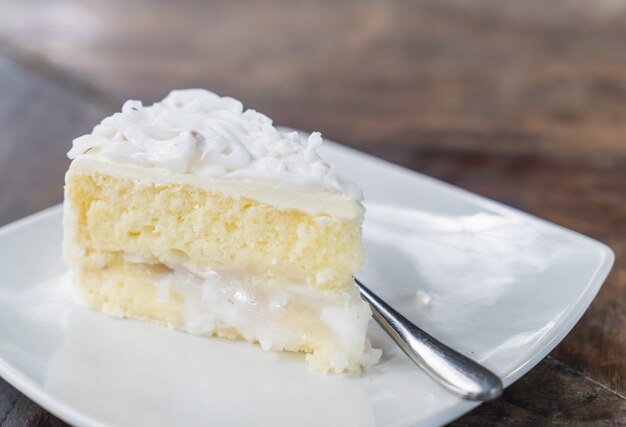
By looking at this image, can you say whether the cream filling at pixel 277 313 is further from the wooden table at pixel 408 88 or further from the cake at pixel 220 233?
the wooden table at pixel 408 88

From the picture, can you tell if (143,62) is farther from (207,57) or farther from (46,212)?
(46,212)

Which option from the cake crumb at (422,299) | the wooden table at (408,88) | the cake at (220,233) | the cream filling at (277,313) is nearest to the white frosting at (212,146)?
the cake at (220,233)

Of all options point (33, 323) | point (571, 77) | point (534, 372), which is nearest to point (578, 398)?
point (534, 372)

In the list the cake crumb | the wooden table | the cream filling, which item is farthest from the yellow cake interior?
the wooden table

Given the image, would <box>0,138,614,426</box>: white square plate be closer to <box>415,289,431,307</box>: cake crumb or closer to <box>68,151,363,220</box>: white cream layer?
<box>415,289,431,307</box>: cake crumb

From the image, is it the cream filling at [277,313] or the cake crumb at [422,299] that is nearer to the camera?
the cream filling at [277,313]

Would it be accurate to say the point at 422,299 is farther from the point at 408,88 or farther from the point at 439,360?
the point at 408,88
